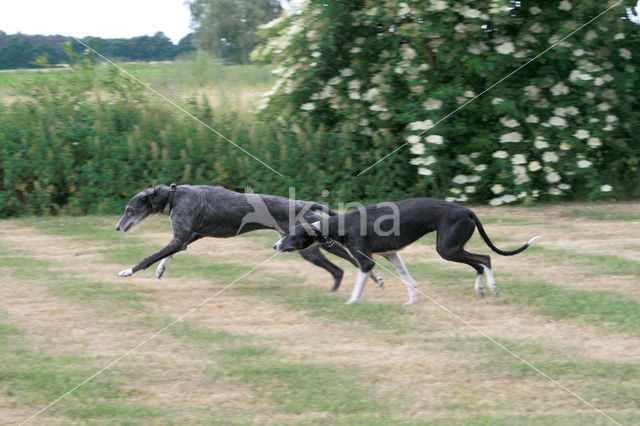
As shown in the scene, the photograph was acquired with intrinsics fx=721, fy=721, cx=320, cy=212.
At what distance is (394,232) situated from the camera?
21.5 feet

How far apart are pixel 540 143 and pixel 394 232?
5738 millimetres

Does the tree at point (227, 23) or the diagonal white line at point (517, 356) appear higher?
the tree at point (227, 23)

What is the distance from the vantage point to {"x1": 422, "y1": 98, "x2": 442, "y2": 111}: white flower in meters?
11.2

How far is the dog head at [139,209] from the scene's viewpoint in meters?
7.26

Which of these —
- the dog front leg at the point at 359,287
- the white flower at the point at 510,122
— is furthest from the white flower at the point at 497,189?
the dog front leg at the point at 359,287

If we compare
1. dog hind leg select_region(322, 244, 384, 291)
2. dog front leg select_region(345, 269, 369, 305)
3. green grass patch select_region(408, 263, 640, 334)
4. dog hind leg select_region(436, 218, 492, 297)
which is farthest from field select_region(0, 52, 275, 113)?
dog hind leg select_region(436, 218, 492, 297)

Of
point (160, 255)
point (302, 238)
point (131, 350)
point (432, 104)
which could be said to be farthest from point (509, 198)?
point (131, 350)

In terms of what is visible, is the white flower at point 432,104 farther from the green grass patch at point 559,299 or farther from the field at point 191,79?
the green grass patch at point 559,299

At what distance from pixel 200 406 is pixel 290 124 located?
8237 mm

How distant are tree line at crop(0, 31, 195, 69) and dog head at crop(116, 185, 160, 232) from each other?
682 centimetres

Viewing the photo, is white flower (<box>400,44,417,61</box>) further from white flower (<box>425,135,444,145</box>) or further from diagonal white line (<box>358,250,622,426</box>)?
diagonal white line (<box>358,250,622,426</box>)

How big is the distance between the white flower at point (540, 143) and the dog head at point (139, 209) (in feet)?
21.7

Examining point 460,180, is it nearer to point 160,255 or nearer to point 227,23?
point 160,255

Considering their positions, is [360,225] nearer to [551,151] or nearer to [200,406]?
[200,406]
